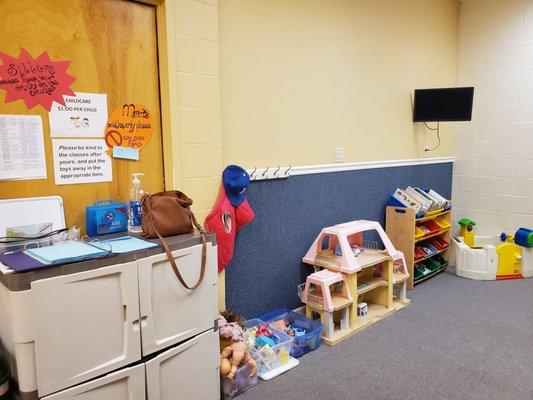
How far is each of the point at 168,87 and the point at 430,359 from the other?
2157mm

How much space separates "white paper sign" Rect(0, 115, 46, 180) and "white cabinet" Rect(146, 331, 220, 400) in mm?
984

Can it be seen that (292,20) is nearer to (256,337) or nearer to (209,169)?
(209,169)

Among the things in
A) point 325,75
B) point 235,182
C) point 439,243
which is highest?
point 325,75

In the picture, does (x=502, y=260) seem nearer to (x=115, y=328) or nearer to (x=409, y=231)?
(x=409, y=231)

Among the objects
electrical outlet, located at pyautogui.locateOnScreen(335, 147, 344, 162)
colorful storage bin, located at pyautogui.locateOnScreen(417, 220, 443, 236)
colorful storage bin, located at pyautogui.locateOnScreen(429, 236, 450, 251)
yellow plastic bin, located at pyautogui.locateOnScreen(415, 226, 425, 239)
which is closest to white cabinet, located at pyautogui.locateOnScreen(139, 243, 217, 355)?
electrical outlet, located at pyautogui.locateOnScreen(335, 147, 344, 162)

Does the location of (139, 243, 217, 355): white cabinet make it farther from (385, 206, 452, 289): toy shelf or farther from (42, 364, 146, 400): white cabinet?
(385, 206, 452, 289): toy shelf

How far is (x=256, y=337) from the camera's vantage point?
238 cm

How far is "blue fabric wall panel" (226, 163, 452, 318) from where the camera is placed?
104 inches

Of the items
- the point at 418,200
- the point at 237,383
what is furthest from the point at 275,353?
the point at 418,200

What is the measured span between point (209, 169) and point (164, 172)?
0.25m

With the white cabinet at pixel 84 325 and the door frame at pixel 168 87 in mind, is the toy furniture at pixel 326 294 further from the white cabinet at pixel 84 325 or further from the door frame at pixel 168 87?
the white cabinet at pixel 84 325

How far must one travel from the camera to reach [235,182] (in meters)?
2.32

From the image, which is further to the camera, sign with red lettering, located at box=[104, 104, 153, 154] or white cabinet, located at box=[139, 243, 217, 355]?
sign with red lettering, located at box=[104, 104, 153, 154]

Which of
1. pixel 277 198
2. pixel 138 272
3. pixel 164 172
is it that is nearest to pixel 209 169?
pixel 164 172
